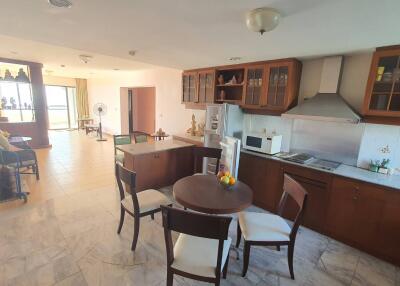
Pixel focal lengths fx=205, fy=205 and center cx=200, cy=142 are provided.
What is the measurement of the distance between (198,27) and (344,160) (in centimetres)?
261

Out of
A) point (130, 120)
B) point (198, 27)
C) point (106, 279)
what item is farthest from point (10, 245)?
point (130, 120)

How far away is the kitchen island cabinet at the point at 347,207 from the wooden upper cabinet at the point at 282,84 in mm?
852

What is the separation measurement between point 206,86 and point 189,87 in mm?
577

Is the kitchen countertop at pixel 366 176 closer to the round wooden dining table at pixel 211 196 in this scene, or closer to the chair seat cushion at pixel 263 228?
the chair seat cushion at pixel 263 228

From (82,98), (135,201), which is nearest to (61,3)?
(135,201)

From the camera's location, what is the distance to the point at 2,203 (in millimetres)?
3088

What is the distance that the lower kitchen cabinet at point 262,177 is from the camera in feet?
9.96

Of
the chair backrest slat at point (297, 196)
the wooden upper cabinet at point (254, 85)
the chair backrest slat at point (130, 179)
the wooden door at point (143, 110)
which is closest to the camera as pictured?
the chair backrest slat at point (297, 196)

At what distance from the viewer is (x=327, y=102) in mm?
2766

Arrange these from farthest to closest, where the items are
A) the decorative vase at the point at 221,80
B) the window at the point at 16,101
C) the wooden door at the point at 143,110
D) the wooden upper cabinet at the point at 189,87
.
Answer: the wooden door at the point at 143,110 < the window at the point at 16,101 < the wooden upper cabinet at the point at 189,87 < the decorative vase at the point at 221,80

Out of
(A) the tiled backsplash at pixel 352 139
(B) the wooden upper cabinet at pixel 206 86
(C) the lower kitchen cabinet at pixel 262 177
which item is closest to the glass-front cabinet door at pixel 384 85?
(A) the tiled backsplash at pixel 352 139

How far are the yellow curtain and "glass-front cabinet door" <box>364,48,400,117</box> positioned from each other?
425 inches

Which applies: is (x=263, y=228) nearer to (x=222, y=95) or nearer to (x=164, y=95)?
(x=222, y=95)

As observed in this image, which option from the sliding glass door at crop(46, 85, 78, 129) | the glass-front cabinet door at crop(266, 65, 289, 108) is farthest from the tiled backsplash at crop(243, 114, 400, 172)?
the sliding glass door at crop(46, 85, 78, 129)
